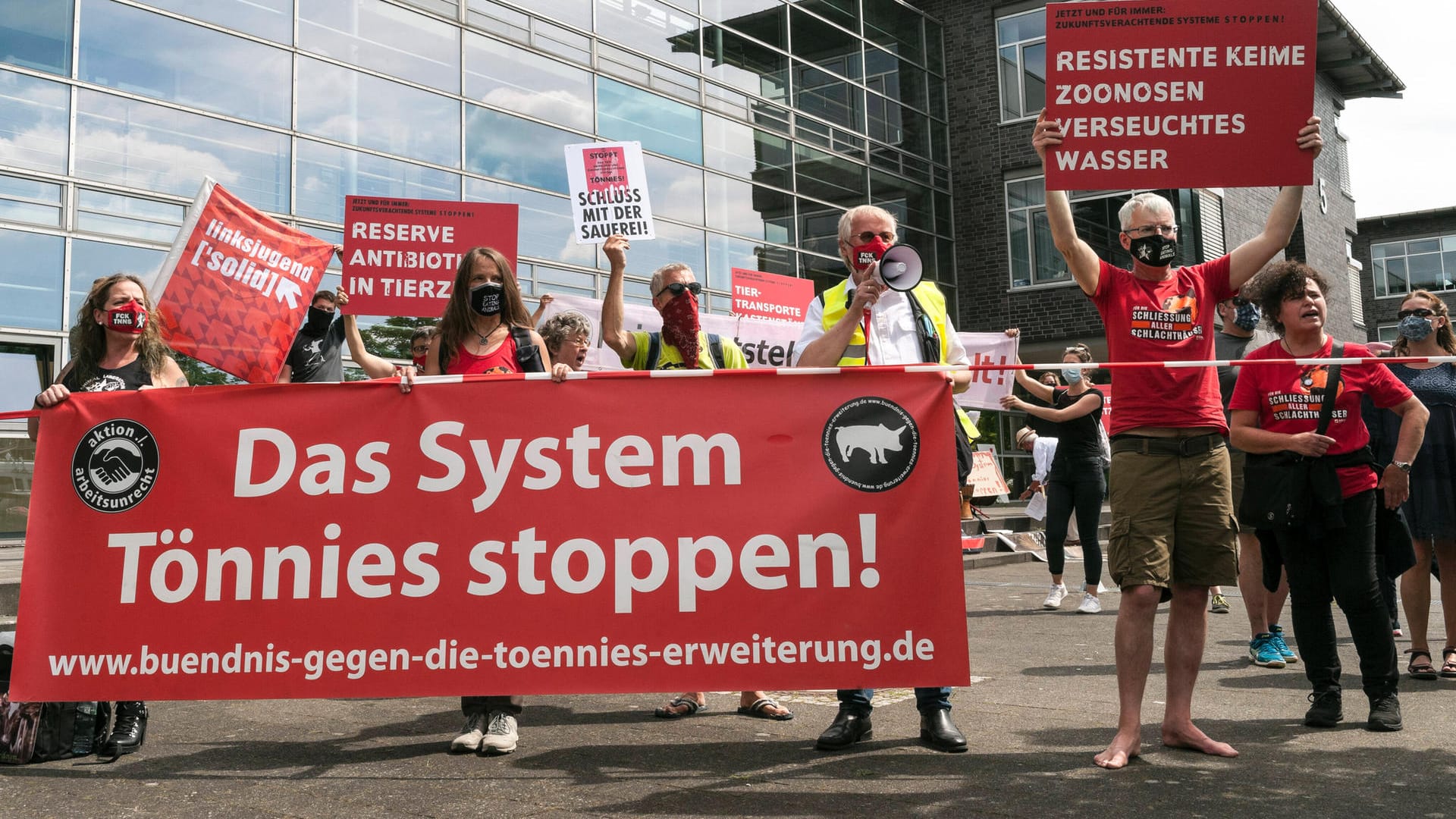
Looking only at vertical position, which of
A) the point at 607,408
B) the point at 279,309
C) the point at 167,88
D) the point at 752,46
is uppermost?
the point at 752,46

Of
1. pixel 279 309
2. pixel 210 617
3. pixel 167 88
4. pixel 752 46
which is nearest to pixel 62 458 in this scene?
pixel 210 617

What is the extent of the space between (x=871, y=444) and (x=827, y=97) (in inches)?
792

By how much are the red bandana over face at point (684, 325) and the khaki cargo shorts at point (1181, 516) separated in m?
1.78

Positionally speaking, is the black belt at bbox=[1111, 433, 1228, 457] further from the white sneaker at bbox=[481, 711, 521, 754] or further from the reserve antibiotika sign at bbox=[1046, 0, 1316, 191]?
the white sneaker at bbox=[481, 711, 521, 754]

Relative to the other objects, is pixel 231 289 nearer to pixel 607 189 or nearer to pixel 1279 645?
pixel 607 189

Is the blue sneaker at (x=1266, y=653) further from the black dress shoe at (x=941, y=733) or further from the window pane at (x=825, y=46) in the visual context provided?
the window pane at (x=825, y=46)

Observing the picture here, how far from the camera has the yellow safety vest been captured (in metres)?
4.62

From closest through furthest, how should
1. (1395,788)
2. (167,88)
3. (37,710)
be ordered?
(1395,788) < (37,710) < (167,88)

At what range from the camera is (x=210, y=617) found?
4.08 m

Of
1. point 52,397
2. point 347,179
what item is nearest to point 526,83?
point 347,179

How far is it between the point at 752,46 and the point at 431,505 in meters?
19.1

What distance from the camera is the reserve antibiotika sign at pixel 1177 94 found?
4.27 m

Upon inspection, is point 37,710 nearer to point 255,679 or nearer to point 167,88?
point 255,679

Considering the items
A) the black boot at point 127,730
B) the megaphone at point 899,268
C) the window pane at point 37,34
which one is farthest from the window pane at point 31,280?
the megaphone at point 899,268
